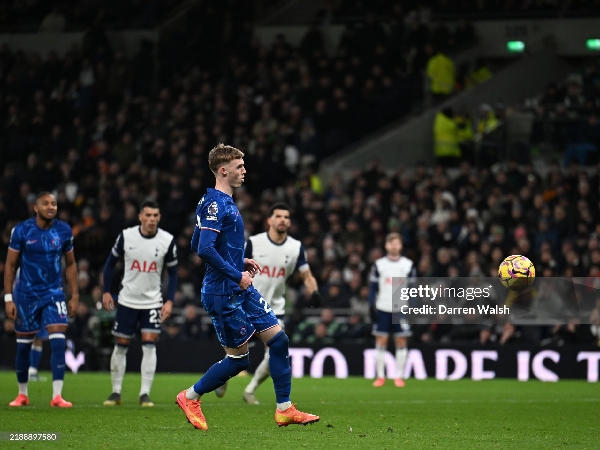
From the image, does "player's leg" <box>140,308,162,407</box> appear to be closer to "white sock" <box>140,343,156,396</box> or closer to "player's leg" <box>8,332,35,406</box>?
"white sock" <box>140,343,156,396</box>

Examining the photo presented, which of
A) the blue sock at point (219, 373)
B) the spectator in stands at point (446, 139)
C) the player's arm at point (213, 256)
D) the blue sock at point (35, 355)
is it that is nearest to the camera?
the player's arm at point (213, 256)

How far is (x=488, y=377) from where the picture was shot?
18.9 m

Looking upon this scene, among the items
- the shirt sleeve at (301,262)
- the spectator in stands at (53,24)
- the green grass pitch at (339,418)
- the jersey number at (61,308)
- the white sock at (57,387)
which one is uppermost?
the spectator in stands at (53,24)

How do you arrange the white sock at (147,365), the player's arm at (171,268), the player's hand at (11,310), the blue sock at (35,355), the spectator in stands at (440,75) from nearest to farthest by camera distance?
1. the player's hand at (11,310)
2. the white sock at (147,365)
3. the player's arm at (171,268)
4. the blue sock at (35,355)
5. the spectator in stands at (440,75)

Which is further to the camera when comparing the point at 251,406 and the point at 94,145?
the point at 94,145

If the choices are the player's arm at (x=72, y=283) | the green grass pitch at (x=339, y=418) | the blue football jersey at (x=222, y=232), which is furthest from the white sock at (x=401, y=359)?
the blue football jersey at (x=222, y=232)

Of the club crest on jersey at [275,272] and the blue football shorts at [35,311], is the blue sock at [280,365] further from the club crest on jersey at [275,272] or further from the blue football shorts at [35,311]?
the club crest on jersey at [275,272]

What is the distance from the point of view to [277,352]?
368 inches

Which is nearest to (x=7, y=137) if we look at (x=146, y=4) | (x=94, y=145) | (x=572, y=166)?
(x=94, y=145)

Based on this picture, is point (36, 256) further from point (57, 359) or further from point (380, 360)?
point (380, 360)

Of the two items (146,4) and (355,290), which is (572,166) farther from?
(146,4)

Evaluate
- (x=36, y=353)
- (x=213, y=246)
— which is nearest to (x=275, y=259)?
(x=213, y=246)

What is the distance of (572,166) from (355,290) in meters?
4.97

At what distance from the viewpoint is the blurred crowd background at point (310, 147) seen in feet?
67.7
